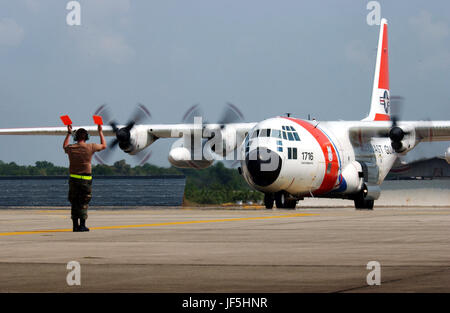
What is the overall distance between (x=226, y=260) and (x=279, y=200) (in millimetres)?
25397

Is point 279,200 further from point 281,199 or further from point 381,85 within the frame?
point 381,85

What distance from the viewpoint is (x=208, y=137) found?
41.8m

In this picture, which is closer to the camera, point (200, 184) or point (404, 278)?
point (404, 278)

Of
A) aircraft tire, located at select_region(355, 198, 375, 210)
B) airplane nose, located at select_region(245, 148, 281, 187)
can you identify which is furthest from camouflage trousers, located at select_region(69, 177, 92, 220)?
aircraft tire, located at select_region(355, 198, 375, 210)

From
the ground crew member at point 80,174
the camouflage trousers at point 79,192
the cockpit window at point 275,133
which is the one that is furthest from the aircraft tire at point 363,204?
the camouflage trousers at point 79,192

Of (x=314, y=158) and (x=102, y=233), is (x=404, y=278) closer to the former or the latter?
(x=102, y=233)

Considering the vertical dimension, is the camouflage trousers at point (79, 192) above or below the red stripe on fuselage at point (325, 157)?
below

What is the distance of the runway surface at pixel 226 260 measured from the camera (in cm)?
816

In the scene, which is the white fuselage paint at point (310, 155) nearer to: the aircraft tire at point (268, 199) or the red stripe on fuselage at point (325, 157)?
the red stripe on fuselage at point (325, 157)

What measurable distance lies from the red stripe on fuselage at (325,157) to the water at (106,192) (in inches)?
657

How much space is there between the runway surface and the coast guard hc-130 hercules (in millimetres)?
15520

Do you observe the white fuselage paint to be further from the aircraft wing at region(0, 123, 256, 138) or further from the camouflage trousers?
the camouflage trousers
